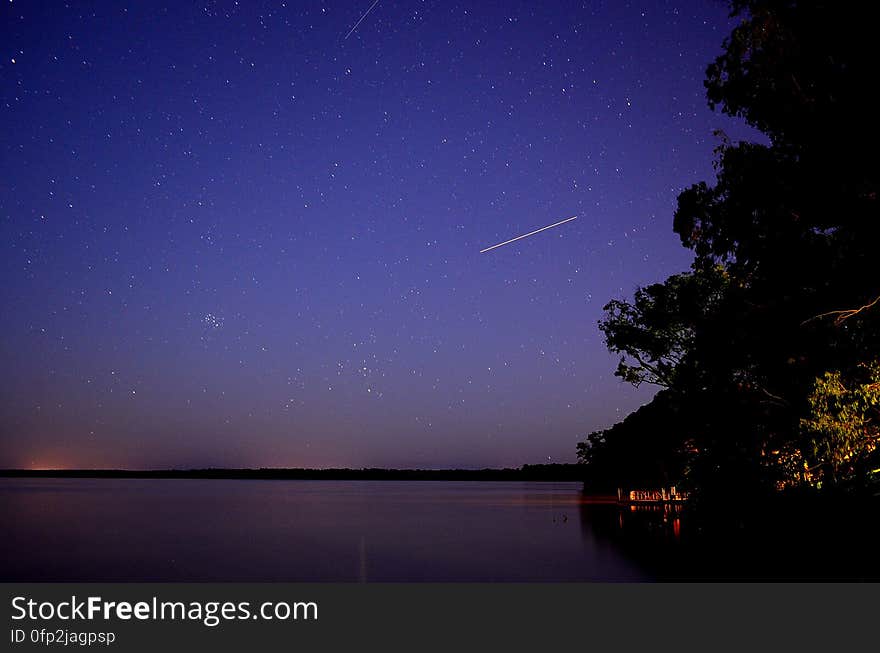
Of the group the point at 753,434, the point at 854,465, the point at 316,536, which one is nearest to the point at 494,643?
the point at 854,465

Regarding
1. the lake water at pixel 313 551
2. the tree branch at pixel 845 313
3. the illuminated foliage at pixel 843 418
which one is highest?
the tree branch at pixel 845 313

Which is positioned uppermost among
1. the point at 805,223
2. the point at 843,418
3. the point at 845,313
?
the point at 805,223

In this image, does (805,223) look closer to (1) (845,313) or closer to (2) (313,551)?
(1) (845,313)

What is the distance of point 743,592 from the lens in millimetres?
17234

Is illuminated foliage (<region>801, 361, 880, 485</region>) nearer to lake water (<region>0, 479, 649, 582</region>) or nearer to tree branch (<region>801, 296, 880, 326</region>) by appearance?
tree branch (<region>801, 296, 880, 326</region>)

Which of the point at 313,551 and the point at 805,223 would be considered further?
the point at 313,551

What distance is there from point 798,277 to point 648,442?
46.9 meters

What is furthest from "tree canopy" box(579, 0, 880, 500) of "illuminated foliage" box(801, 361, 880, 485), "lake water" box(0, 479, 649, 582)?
"lake water" box(0, 479, 649, 582)

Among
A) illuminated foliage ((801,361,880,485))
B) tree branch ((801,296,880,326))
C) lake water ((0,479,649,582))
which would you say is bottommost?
lake water ((0,479,649,582))


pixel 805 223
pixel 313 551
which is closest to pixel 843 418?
pixel 805 223

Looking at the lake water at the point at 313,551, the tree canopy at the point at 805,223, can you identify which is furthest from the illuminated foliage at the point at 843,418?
the lake water at the point at 313,551

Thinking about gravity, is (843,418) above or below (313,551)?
above

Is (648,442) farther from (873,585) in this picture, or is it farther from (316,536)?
(873,585)

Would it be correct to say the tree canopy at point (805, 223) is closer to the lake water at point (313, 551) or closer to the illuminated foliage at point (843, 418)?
the illuminated foliage at point (843, 418)
